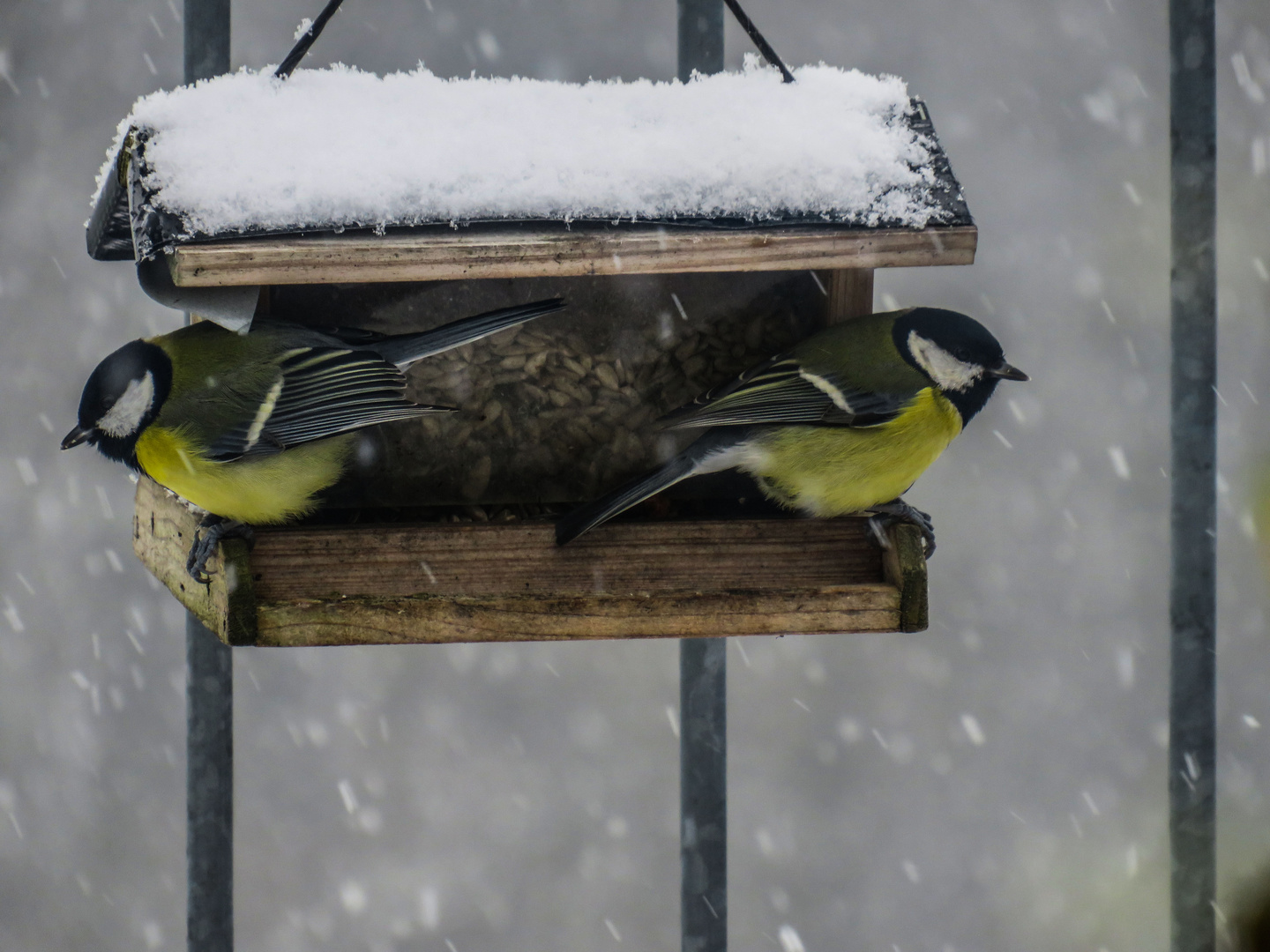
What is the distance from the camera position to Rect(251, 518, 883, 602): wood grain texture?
2027 millimetres

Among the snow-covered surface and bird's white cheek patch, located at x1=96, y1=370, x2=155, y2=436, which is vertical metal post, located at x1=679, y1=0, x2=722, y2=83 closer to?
the snow-covered surface

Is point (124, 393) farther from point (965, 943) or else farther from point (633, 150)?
point (965, 943)

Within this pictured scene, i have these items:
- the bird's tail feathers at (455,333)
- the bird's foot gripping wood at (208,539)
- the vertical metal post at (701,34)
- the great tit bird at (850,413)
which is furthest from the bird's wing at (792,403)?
the bird's foot gripping wood at (208,539)

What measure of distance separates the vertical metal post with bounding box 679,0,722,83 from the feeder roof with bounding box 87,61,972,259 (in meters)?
0.10

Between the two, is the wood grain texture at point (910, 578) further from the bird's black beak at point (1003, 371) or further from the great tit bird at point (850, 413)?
the bird's black beak at point (1003, 371)

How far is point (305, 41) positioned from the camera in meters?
2.08

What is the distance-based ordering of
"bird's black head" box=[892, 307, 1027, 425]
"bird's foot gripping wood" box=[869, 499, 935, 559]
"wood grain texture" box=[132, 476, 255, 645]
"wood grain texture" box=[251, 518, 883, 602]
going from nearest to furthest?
"wood grain texture" box=[132, 476, 255, 645]
"wood grain texture" box=[251, 518, 883, 602]
"bird's foot gripping wood" box=[869, 499, 935, 559]
"bird's black head" box=[892, 307, 1027, 425]

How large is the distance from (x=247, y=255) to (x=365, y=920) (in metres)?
5.26

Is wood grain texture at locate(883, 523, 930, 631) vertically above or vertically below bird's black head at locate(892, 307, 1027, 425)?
below

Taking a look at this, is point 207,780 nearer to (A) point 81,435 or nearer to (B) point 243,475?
(B) point 243,475

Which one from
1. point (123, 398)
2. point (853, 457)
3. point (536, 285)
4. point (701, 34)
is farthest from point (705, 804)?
point (701, 34)

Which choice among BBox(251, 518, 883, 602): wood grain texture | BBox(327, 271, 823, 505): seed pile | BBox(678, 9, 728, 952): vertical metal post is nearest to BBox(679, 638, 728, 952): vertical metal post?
BBox(678, 9, 728, 952): vertical metal post

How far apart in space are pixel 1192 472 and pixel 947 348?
Answer: 453mm

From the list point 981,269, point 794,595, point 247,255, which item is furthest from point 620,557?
point 981,269
